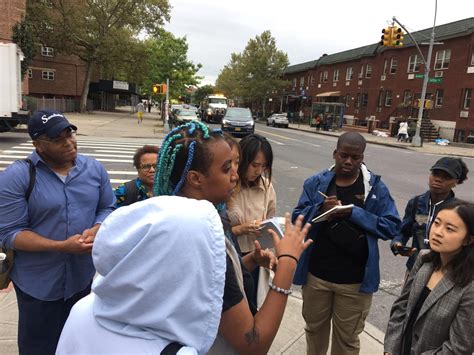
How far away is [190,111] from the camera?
1125 inches

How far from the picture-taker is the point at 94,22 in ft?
109

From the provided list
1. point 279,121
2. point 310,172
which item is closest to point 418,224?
point 310,172

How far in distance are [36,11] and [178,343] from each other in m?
38.5

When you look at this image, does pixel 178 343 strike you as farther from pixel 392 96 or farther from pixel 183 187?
pixel 392 96

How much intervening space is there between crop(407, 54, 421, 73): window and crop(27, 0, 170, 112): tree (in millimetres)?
23065

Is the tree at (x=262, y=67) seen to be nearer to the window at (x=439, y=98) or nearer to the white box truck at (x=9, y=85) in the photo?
the window at (x=439, y=98)

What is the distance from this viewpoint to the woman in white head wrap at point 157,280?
96cm

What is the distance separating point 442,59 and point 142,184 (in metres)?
36.4

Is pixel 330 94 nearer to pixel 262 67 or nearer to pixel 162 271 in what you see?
pixel 262 67

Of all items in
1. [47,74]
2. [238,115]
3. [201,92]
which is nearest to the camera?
[238,115]

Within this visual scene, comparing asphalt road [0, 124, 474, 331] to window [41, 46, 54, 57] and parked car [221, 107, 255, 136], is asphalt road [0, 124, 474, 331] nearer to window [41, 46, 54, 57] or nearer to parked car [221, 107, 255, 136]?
parked car [221, 107, 255, 136]

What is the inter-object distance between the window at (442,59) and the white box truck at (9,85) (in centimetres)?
3197

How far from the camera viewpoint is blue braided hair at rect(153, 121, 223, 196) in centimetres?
145

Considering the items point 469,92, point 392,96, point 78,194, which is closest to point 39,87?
point 392,96
